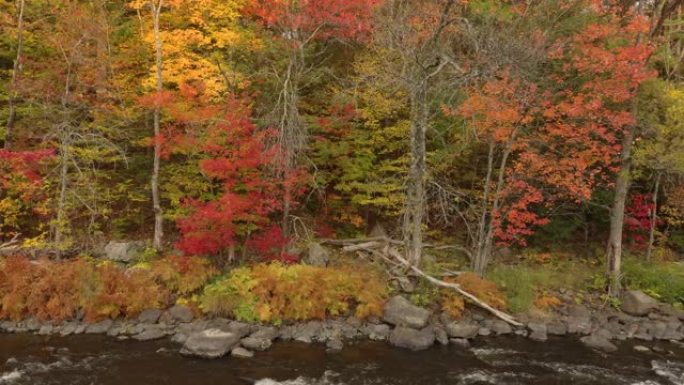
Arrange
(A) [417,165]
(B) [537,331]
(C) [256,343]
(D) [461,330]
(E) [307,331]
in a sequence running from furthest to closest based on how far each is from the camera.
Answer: (A) [417,165] → (B) [537,331] → (D) [461,330] → (E) [307,331] → (C) [256,343]

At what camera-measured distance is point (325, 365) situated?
1216cm

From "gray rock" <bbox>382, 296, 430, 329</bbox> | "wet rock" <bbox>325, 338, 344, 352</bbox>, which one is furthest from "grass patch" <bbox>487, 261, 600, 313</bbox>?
"wet rock" <bbox>325, 338, 344, 352</bbox>

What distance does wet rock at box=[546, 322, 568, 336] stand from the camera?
15055mm

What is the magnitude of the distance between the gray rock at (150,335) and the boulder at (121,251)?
4525 mm

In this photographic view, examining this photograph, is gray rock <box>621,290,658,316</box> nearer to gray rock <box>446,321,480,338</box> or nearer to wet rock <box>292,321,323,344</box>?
gray rock <box>446,321,480,338</box>

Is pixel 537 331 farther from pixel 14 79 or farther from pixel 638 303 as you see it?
pixel 14 79

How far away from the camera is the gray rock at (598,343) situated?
13.9 meters

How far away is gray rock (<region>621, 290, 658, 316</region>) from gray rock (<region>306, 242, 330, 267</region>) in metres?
10.6

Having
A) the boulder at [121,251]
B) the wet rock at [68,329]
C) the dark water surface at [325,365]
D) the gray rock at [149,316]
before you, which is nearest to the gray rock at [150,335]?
the dark water surface at [325,365]

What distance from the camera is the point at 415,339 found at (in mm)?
13516

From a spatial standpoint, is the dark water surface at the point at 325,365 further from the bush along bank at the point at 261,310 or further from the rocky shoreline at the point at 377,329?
the bush along bank at the point at 261,310

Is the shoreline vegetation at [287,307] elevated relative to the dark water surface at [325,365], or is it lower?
elevated

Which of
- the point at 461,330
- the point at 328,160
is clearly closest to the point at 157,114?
the point at 328,160

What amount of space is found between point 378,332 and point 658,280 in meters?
11.1
